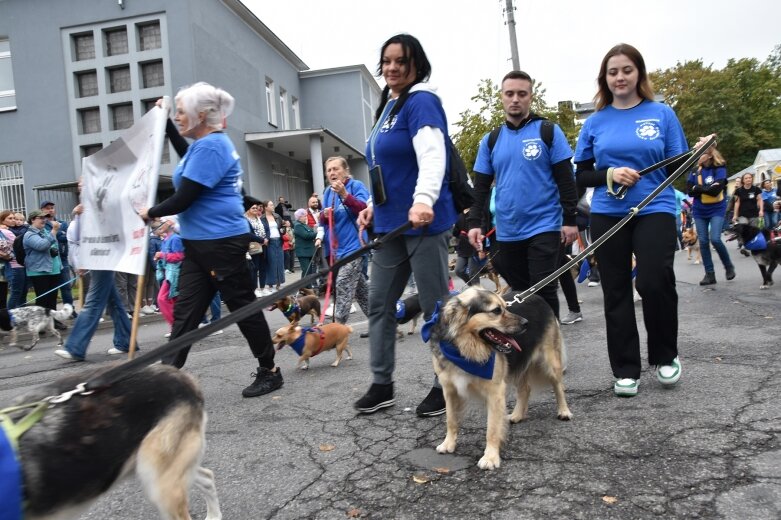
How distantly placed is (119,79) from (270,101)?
760cm

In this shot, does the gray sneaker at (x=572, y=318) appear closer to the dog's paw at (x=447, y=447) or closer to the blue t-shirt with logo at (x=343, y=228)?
the blue t-shirt with logo at (x=343, y=228)

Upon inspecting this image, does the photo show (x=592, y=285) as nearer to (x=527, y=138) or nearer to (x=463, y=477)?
(x=527, y=138)

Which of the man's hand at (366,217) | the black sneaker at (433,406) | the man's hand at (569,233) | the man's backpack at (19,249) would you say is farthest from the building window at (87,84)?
the black sneaker at (433,406)

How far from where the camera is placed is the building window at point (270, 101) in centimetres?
2831

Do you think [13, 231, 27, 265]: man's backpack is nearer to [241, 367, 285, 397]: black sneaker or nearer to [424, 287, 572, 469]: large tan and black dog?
[241, 367, 285, 397]: black sneaker

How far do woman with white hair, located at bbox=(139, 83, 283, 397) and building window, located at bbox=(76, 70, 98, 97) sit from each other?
22.1 metres

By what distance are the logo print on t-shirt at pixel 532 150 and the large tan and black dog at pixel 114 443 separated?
9.15 ft

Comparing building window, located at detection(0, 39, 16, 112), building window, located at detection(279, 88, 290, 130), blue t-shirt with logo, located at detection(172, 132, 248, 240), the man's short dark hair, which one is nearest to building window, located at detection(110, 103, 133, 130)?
building window, located at detection(0, 39, 16, 112)

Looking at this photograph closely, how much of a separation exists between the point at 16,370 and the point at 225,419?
13.6 feet

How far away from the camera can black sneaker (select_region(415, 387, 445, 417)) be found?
365 centimetres

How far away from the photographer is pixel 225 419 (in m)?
3.97

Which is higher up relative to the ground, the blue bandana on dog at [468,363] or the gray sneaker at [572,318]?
the blue bandana on dog at [468,363]

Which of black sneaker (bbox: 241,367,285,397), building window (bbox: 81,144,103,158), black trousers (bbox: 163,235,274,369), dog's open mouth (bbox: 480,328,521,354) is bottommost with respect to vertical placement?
black sneaker (bbox: 241,367,285,397)

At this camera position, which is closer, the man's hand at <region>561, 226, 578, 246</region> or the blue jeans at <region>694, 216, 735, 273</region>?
the man's hand at <region>561, 226, 578, 246</region>
